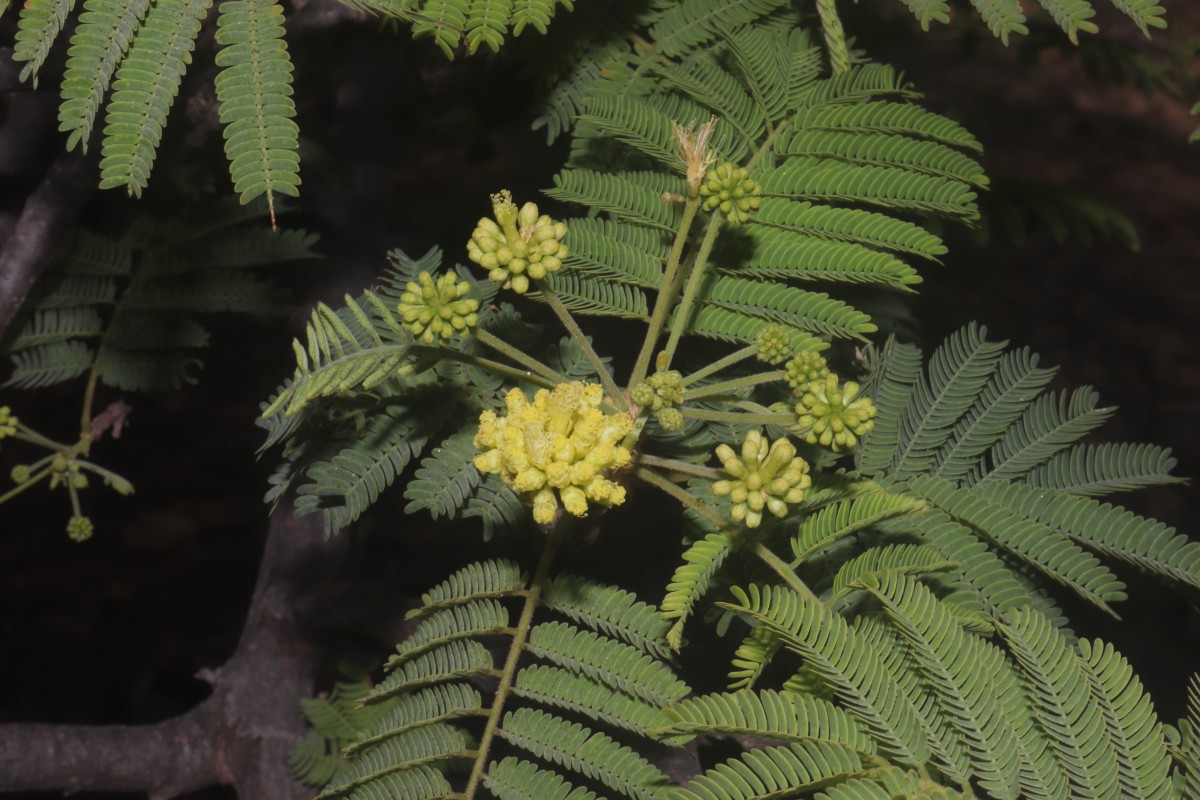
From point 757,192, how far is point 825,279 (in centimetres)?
22

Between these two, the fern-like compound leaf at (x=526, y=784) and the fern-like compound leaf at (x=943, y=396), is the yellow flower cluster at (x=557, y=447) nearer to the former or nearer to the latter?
the fern-like compound leaf at (x=526, y=784)

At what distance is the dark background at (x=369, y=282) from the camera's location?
2701mm

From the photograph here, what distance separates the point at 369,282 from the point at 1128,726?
83.7 inches

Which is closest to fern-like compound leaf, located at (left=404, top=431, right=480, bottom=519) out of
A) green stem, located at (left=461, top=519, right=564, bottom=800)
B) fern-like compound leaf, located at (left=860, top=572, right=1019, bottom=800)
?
green stem, located at (left=461, top=519, right=564, bottom=800)

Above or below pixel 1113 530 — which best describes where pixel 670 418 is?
above

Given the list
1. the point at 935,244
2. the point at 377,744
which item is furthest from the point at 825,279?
the point at 377,744

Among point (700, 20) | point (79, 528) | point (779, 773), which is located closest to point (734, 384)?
point (779, 773)

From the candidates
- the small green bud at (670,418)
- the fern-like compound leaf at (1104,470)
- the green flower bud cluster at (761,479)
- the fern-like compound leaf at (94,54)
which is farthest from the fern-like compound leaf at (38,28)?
the fern-like compound leaf at (1104,470)

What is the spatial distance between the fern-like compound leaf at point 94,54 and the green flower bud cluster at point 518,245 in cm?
61

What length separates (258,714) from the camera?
2.76 m

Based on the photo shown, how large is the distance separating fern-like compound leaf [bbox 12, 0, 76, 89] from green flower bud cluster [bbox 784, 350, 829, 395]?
1.27 m

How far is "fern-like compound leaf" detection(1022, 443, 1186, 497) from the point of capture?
1.94m

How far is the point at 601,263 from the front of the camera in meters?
1.87

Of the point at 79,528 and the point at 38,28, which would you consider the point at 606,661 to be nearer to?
the point at 38,28
